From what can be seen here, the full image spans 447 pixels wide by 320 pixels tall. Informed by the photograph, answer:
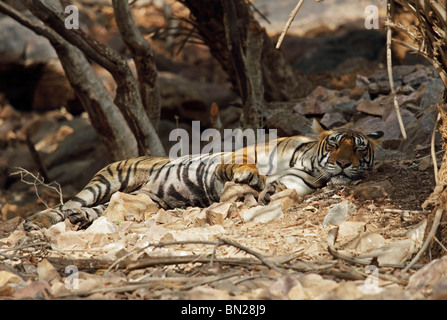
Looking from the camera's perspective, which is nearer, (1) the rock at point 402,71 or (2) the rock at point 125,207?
(2) the rock at point 125,207

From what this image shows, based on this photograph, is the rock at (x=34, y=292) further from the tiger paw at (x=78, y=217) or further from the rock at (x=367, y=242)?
the tiger paw at (x=78, y=217)

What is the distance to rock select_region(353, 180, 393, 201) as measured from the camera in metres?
4.32

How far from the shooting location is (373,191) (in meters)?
4.33

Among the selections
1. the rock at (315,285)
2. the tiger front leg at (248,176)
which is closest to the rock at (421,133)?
the tiger front leg at (248,176)

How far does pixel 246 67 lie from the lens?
757cm

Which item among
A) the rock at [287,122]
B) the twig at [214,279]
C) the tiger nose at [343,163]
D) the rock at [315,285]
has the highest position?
the rock at [287,122]

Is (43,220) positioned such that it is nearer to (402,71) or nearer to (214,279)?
(214,279)

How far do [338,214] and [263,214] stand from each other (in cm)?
59

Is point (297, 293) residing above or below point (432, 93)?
below

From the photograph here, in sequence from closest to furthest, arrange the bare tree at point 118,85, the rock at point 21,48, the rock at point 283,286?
the rock at point 283,286 < the bare tree at point 118,85 < the rock at point 21,48

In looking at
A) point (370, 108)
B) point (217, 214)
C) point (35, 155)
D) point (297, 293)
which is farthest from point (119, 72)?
point (297, 293)

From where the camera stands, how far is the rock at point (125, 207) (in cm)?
486

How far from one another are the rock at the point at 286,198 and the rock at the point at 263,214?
261 millimetres
